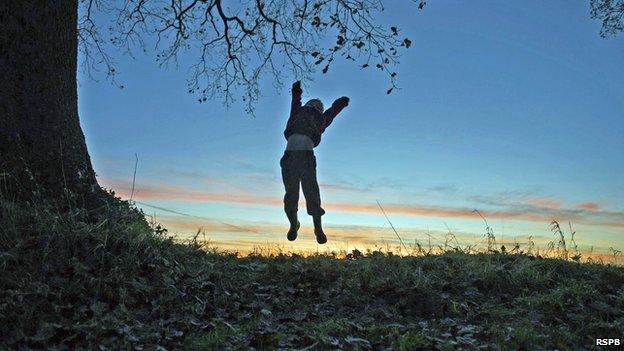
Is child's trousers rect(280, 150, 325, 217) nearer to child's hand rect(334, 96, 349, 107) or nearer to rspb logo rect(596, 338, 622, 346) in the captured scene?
child's hand rect(334, 96, 349, 107)

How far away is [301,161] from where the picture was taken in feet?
44.7

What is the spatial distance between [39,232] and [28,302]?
1420mm

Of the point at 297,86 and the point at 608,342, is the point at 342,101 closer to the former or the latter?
the point at 297,86

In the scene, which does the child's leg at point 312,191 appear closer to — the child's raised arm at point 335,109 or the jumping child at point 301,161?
the jumping child at point 301,161

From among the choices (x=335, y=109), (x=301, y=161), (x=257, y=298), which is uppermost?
(x=335, y=109)

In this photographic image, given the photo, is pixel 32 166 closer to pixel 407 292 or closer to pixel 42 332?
pixel 42 332

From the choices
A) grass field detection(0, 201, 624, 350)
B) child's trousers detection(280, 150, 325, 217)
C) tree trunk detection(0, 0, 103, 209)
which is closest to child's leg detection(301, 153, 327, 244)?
child's trousers detection(280, 150, 325, 217)

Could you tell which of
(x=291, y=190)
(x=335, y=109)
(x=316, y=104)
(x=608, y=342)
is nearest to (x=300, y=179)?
(x=291, y=190)

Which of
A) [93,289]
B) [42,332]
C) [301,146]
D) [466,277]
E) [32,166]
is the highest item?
[301,146]

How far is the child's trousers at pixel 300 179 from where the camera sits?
44.7 feet

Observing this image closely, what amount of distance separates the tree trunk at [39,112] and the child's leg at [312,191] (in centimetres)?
517

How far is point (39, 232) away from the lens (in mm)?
7867

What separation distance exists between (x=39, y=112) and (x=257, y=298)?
492 cm

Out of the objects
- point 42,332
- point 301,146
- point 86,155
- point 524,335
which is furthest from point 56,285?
point 301,146
